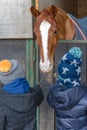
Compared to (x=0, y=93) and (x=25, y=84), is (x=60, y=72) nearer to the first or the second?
(x=25, y=84)

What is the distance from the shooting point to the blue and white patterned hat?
2553 mm

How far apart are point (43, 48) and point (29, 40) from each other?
1.10 feet

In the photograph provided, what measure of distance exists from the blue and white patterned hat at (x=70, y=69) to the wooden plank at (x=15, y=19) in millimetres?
548

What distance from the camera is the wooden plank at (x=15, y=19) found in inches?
119

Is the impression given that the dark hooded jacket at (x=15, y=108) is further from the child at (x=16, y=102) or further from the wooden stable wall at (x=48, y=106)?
the wooden stable wall at (x=48, y=106)

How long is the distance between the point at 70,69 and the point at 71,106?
242mm

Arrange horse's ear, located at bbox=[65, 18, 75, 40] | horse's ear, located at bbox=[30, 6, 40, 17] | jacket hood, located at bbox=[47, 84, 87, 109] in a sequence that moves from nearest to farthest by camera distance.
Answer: jacket hood, located at bbox=[47, 84, 87, 109]
horse's ear, located at bbox=[30, 6, 40, 17]
horse's ear, located at bbox=[65, 18, 75, 40]

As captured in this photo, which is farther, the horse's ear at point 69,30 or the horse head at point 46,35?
the horse's ear at point 69,30

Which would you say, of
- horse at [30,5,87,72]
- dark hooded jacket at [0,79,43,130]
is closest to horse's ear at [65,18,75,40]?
horse at [30,5,87,72]

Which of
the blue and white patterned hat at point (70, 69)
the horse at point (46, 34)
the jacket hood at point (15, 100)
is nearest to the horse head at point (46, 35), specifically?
the horse at point (46, 34)

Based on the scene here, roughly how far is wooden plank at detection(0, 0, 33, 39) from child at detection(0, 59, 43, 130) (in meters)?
0.46

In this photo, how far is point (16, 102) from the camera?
256 cm

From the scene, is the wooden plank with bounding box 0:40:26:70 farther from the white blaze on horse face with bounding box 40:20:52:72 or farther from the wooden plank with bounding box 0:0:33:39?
the white blaze on horse face with bounding box 40:20:52:72

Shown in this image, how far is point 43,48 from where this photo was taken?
8.88ft
